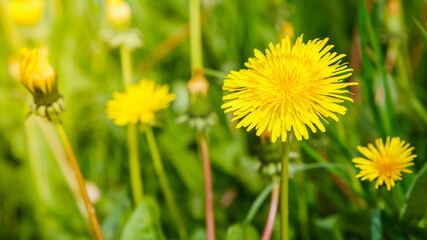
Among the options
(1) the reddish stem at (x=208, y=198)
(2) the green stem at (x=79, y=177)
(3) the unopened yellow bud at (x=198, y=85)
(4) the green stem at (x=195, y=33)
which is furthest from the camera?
(4) the green stem at (x=195, y=33)

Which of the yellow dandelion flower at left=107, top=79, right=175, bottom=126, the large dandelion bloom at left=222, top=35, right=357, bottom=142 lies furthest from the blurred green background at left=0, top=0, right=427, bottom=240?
the large dandelion bloom at left=222, top=35, right=357, bottom=142

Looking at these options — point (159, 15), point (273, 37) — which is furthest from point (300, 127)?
point (159, 15)

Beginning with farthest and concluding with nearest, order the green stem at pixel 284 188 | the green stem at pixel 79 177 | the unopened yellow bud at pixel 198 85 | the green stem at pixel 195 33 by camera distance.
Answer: the green stem at pixel 195 33
the unopened yellow bud at pixel 198 85
the green stem at pixel 79 177
the green stem at pixel 284 188

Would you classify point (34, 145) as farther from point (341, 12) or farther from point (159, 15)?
point (341, 12)

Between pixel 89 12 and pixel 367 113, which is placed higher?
pixel 89 12

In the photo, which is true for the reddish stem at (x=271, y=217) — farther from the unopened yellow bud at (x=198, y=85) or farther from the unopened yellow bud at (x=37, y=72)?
the unopened yellow bud at (x=37, y=72)

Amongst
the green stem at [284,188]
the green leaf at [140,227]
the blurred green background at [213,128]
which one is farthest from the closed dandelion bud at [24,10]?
the green stem at [284,188]

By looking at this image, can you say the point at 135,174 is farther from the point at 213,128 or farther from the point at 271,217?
the point at 271,217

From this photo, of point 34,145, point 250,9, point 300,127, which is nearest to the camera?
point 300,127
